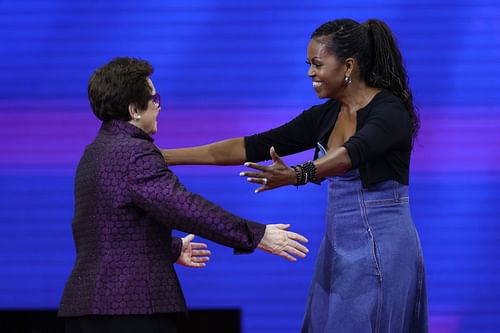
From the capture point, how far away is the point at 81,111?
462cm

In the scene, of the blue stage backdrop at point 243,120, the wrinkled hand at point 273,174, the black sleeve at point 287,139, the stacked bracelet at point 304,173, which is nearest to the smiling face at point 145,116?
the wrinkled hand at point 273,174

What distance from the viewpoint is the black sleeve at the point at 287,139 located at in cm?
329

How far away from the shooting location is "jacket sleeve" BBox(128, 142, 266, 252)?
270 centimetres

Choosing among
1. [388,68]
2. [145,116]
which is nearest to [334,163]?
[388,68]

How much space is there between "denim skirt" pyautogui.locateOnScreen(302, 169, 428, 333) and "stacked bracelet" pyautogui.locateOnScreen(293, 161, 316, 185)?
0.79 ft

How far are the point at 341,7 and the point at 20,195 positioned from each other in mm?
1848

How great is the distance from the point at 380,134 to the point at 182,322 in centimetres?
148

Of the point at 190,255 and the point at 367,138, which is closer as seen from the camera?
the point at 367,138

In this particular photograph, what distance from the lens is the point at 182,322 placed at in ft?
12.9

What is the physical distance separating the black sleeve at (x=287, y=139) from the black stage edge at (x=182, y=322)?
86 centimetres

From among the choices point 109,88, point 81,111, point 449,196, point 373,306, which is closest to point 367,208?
point 373,306

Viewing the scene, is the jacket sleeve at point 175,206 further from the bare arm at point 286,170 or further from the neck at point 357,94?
the neck at point 357,94

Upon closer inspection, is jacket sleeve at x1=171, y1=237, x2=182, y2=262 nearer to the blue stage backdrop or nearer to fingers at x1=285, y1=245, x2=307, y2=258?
fingers at x1=285, y1=245, x2=307, y2=258

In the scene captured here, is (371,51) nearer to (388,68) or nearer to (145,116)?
(388,68)
